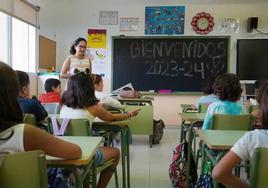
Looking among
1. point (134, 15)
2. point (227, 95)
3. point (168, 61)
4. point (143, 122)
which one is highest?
point (134, 15)

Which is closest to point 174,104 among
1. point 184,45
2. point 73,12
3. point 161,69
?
point 161,69

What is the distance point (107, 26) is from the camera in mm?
6516

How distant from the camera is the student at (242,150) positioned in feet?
4.15

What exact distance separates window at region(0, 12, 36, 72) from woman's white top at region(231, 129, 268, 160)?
12.6ft

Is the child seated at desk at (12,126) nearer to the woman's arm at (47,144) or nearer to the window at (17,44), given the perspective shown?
the woman's arm at (47,144)

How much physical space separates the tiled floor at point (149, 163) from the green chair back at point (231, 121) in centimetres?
90

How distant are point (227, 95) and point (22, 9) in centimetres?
360

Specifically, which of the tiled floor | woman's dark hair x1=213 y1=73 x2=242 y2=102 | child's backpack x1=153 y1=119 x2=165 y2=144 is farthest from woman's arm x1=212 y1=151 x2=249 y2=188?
child's backpack x1=153 y1=119 x2=165 y2=144

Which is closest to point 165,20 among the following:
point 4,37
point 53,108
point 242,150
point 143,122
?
point 143,122

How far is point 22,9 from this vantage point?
15.7 feet

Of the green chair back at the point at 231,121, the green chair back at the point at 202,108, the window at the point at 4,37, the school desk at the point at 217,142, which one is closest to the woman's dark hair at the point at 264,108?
the school desk at the point at 217,142

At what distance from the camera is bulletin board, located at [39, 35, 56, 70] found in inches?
219

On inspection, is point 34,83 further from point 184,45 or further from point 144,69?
point 184,45

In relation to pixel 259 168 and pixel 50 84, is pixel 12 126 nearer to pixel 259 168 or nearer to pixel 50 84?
pixel 259 168
